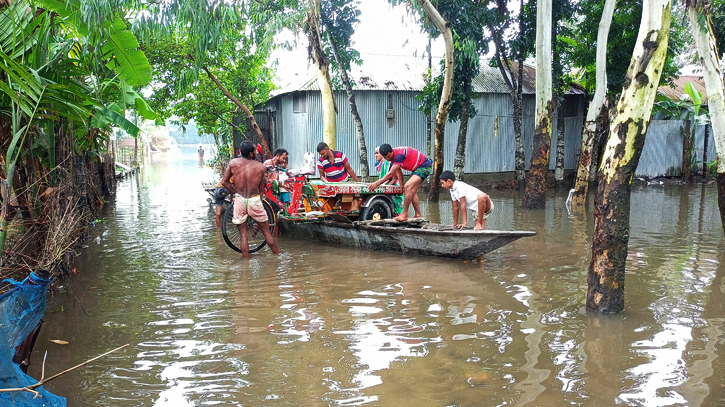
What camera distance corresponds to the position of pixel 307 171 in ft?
32.9

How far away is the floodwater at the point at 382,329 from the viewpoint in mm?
4094

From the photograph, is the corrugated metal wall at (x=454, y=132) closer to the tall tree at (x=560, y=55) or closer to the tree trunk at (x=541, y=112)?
the tall tree at (x=560, y=55)

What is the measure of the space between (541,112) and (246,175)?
25.2 feet

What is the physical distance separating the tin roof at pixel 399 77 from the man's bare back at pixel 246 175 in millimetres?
9803

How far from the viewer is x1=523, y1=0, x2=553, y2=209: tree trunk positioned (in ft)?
41.3

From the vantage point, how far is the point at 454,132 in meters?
19.8

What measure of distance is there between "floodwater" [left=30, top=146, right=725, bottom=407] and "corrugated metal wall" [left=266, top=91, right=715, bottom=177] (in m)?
9.77

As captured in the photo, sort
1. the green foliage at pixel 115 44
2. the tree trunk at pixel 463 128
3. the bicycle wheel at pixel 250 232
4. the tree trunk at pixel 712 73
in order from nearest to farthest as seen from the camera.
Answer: the green foliage at pixel 115 44
the tree trunk at pixel 712 73
the bicycle wheel at pixel 250 232
the tree trunk at pixel 463 128

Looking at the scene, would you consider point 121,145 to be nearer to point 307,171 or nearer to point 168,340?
point 307,171

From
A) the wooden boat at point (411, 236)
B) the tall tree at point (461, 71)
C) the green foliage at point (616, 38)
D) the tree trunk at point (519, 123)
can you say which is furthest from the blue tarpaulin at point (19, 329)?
the green foliage at point (616, 38)

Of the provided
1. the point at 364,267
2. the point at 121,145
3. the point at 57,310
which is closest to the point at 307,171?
the point at 364,267

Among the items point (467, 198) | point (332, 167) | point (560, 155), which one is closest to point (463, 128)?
point (560, 155)

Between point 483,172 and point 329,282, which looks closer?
point 329,282

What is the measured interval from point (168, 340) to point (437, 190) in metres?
11.3
